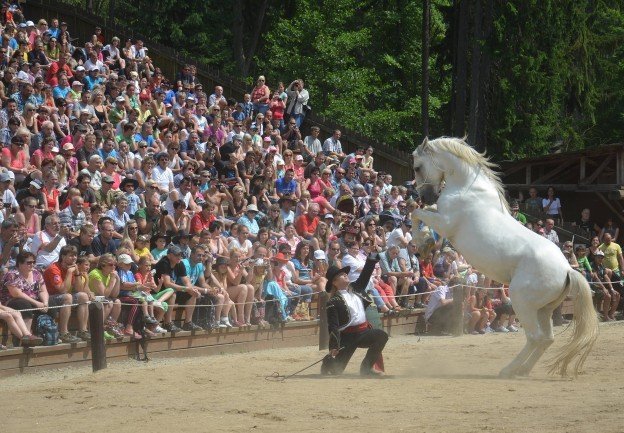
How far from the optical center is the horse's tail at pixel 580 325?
41.0 feet

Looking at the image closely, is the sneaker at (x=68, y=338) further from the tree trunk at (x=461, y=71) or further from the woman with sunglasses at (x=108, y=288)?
the tree trunk at (x=461, y=71)

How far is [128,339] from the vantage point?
1416 centimetres

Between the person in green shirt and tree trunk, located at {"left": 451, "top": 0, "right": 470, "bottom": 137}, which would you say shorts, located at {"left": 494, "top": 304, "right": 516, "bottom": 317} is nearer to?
the person in green shirt

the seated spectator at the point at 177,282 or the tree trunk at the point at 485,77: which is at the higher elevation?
the tree trunk at the point at 485,77

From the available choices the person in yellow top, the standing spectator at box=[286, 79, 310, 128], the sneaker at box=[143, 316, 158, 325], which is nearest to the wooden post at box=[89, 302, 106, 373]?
the sneaker at box=[143, 316, 158, 325]

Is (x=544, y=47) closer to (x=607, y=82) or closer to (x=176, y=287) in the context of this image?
(x=607, y=82)

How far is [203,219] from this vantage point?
58.3 feet

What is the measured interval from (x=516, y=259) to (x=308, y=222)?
7.80 meters

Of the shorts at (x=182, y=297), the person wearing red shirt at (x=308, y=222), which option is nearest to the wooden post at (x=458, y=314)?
the person wearing red shirt at (x=308, y=222)

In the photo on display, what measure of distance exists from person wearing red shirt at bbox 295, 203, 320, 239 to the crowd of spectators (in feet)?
0.14

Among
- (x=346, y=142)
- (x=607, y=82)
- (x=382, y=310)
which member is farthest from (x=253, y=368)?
(x=607, y=82)

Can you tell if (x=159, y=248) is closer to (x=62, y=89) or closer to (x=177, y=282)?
(x=177, y=282)

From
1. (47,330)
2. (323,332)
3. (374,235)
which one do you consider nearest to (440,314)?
(374,235)

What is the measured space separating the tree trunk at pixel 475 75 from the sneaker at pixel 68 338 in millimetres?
15806
